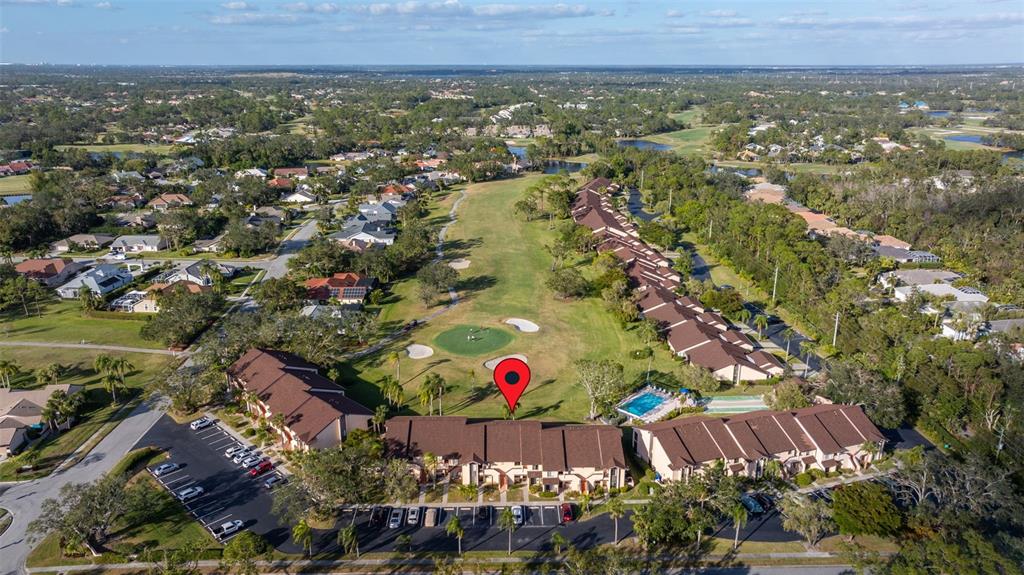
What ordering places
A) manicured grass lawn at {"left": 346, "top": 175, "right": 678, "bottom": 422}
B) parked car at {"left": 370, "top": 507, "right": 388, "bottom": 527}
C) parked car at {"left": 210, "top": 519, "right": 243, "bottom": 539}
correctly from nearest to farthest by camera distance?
parked car at {"left": 210, "top": 519, "right": 243, "bottom": 539} → parked car at {"left": 370, "top": 507, "right": 388, "bottom": 527} → manicured grass lawn at {"left": 346, "top": 175, "right": 678, "bottom": 422}

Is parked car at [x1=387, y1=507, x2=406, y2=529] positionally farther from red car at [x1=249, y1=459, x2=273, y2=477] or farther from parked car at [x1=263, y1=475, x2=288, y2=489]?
red car at [x1=249, y1=459, x2=273, y2=477]

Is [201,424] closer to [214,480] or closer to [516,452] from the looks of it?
[214,480]

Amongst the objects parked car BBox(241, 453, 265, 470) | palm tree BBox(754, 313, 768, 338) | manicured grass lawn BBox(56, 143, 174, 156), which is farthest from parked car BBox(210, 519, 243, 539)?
manicured grass lawn BBox(56, 143, 174, 156)

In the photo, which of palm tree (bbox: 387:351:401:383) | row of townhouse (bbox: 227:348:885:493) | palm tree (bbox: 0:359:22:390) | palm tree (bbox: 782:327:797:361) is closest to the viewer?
row of townhouse (bbox: 227:348:885:493)

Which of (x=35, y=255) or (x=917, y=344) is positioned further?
(x=35, y=255)

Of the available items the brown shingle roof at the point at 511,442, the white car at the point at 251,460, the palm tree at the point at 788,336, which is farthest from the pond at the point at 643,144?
the white car at the point at 251,460

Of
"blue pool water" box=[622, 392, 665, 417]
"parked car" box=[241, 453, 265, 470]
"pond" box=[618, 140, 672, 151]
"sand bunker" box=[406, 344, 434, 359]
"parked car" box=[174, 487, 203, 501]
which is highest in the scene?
"pond" box=[618, 140, 672, 151]

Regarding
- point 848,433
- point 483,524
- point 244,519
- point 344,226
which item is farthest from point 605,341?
point 344,226

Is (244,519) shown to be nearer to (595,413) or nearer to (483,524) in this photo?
(483,524)
